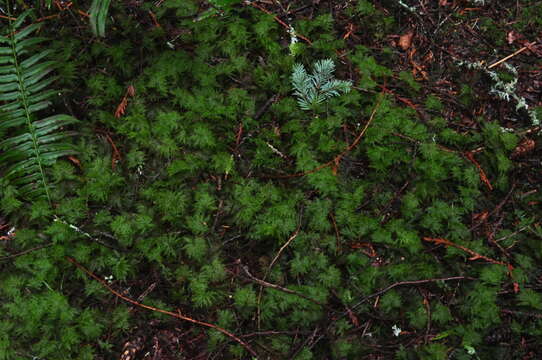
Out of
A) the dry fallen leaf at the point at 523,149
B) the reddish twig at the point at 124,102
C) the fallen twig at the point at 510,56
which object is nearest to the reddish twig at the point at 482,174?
the dry fallen leaf at the point at 523,149

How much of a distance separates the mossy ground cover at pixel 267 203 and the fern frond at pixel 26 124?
0.30 ft

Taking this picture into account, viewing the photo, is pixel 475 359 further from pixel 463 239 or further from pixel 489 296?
pixel 463 239

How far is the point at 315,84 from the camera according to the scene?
2.86m

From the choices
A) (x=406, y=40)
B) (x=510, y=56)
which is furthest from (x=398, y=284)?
(x=510, y=56)

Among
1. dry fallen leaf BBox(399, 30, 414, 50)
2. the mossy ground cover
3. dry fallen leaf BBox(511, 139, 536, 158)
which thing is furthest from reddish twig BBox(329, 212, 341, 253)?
dry fallen leaf BBox(399, 30, 414, 50)

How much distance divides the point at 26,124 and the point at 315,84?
1942mm

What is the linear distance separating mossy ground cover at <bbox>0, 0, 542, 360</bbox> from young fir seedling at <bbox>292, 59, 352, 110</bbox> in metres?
0.08

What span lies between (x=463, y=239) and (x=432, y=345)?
723 mm

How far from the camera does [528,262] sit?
266 centimetres

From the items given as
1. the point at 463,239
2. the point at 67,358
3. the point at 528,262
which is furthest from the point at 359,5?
the point at 67,358

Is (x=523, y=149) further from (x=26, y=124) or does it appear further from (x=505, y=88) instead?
(x=26, y=124)

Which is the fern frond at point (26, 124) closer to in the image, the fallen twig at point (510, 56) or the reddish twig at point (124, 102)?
the reddish twig at point (124, 102)

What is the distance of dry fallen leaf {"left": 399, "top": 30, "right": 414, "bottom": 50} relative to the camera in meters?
3.29

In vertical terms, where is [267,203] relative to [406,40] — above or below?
below
